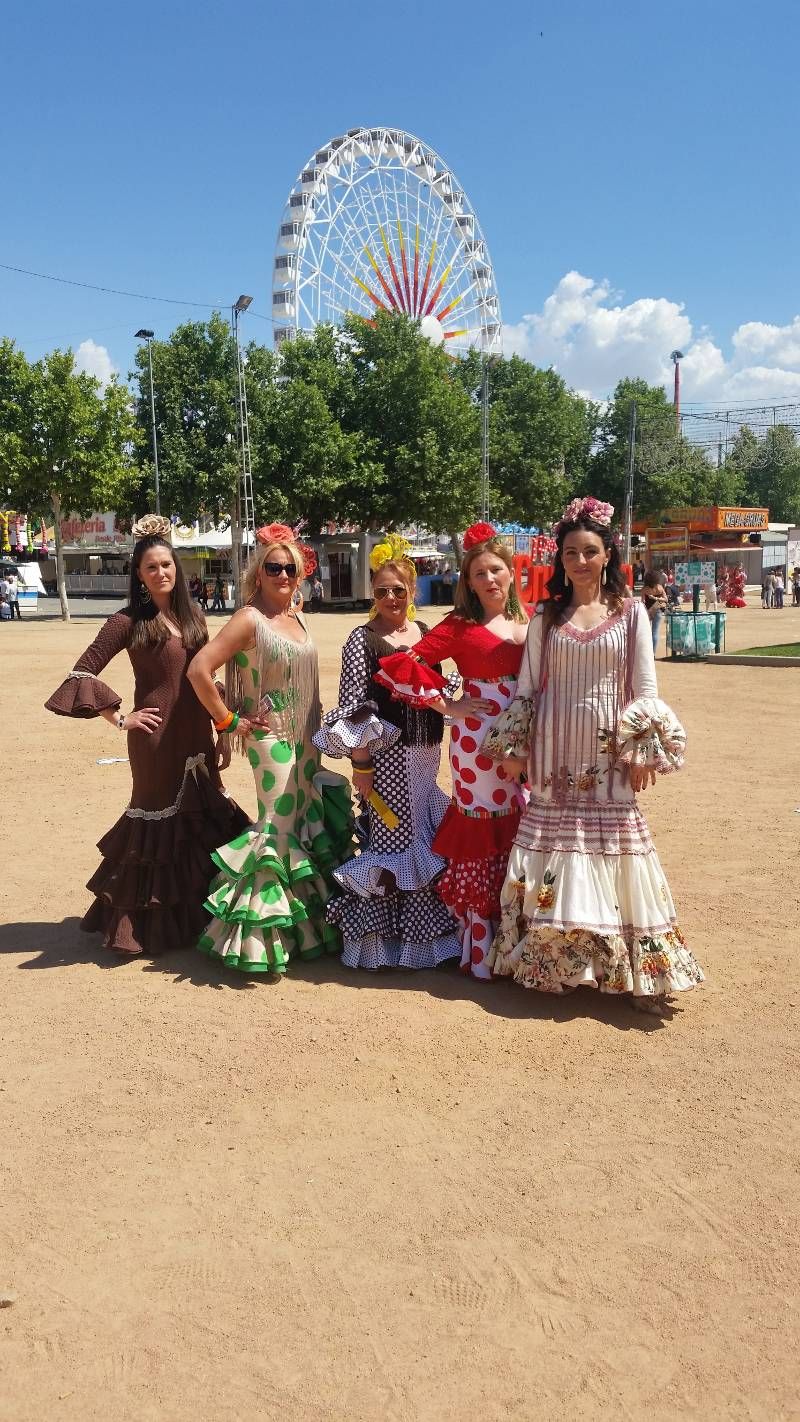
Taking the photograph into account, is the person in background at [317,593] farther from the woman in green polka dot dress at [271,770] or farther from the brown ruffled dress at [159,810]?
the woman in green polka dot dress at [271,770]

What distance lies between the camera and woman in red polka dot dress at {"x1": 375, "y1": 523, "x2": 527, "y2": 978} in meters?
4.29

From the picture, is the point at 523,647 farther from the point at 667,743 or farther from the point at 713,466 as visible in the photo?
the point at 713,466

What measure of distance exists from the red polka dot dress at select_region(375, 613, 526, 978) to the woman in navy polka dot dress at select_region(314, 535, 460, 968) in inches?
4.4

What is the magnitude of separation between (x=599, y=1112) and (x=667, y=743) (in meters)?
1.33

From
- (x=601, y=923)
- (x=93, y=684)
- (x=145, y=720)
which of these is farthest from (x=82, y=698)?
(x=601, y=923)

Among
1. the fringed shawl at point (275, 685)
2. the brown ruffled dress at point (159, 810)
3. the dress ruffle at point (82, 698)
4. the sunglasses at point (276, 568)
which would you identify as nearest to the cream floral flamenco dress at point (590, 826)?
the fringed shawl at point (275, 685)

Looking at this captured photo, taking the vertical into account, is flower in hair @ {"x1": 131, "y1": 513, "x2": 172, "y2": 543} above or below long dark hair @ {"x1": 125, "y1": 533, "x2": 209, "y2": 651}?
above

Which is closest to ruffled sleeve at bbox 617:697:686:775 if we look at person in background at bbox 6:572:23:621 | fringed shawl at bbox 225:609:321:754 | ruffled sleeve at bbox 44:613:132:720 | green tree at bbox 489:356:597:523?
fringed shawl at bbox 225:609:321:754

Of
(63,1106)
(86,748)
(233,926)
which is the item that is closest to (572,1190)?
(63,1106)

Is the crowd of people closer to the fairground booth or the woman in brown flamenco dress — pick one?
the woman in brown flamenco dress

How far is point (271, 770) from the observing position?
14.7 feet

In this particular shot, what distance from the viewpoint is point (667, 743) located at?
12.9ft

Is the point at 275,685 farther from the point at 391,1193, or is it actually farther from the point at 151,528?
the point at 391,1193

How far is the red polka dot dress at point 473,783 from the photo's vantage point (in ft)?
14.0
